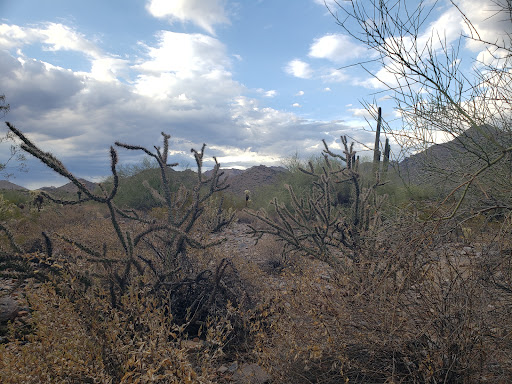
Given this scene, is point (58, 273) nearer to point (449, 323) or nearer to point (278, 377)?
point (278, 377)

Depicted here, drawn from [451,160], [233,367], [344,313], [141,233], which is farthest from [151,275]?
[451,160]

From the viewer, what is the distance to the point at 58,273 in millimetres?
3842

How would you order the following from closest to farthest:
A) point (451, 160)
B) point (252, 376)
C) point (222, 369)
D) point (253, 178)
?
point (252, 376)
point (222, 369)
point (451, 160)
point (253, 178)

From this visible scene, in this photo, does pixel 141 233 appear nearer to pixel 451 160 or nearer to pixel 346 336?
pixel 346 336

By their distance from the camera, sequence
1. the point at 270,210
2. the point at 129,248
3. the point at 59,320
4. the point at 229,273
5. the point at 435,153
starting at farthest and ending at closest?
1. the point at 270,210
2. the point at 229,273
3. the point at 435,153
4. the point at 129,248
5. the point at 59,320

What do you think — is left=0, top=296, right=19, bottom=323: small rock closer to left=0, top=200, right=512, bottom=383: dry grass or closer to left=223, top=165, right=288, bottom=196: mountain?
left=0, top=200, right=512, bottom=383: dry grass

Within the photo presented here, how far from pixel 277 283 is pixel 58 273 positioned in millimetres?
3419

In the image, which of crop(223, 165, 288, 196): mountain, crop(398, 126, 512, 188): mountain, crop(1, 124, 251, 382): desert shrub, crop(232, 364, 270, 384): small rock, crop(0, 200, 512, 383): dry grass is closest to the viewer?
crop(0, 200, 512, 383): dry grass

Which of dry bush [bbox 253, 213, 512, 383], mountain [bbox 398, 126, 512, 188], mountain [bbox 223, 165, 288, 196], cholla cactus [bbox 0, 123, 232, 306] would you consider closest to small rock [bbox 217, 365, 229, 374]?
dry bush [bbox 253, 213, 512, 383]

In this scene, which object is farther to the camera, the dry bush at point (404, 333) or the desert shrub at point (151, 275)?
the desert shrub at point (151, 275)

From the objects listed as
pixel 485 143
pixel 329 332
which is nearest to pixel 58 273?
pixel 329 332

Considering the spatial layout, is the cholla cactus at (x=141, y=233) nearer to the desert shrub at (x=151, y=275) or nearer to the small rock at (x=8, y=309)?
the desert shrub at (x=151, y=275)

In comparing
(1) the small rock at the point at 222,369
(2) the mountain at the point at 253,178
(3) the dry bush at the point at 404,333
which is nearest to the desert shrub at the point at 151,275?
(1) the small rock at the point at 222,369

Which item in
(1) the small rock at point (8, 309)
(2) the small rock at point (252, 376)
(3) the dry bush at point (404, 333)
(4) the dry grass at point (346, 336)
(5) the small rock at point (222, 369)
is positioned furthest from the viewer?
(1) the small rock at point (8, 309)
